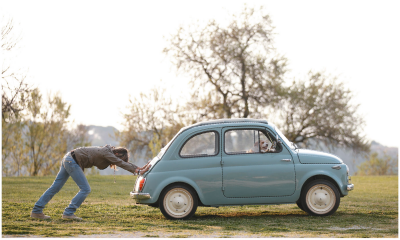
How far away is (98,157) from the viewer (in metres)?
10.0

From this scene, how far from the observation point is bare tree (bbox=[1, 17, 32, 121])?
2494cm

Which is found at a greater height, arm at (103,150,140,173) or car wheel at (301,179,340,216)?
arm at (103,150,140,173)

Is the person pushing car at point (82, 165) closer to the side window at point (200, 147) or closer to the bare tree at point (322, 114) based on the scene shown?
the side window at point (200, 147)

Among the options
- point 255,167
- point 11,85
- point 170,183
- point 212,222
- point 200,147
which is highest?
point 11,85

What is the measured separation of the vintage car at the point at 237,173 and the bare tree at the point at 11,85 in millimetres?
17613

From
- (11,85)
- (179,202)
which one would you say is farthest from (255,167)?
(11,85)

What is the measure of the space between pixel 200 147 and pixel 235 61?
89.0 ft

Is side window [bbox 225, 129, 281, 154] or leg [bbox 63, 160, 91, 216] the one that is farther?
side window [bbox 225, 129, 281, 154]

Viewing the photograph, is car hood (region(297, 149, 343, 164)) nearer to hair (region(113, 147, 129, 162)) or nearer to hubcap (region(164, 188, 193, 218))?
hubcap (region(164, 188, 193, 218))

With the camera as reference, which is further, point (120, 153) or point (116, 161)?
point (120, 153)

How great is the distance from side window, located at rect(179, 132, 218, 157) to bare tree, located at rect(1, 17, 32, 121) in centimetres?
1775

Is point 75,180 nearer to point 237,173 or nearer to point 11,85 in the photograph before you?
point 237,173

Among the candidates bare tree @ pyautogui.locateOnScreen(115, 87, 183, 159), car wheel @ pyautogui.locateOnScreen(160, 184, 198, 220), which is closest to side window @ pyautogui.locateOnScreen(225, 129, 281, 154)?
car wheel @ pyautogui.locateOnScreen(160, 184, 198, 220)

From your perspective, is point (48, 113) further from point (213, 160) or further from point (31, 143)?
point (213, 160)
